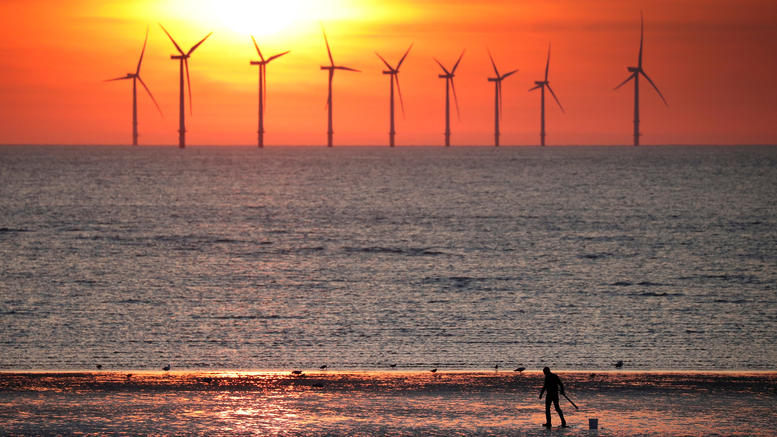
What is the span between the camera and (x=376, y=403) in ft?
103

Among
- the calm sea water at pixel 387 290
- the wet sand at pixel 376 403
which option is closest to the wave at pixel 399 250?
the calm sea water at pixel 387 290

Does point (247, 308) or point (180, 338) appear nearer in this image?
point (180, 338)

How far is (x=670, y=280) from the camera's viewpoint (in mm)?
77750

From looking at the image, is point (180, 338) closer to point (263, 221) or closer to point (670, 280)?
point (670, 280)

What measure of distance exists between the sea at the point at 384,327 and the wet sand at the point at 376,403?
0.41 feet

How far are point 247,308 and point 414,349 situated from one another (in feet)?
58.6

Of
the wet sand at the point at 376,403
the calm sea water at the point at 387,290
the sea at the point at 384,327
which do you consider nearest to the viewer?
the wet sand at the point at 376,403

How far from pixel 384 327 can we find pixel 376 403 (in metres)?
22.7

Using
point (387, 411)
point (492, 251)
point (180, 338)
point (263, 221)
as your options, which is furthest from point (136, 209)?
point (387, 411)

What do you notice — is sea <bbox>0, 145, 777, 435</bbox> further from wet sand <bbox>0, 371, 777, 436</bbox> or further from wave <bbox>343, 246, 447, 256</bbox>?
wave <bbox>343, 246, 447, 256</bbox>

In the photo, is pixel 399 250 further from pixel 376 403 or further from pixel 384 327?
pixel 376 403

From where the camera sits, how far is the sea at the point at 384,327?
30.1 m

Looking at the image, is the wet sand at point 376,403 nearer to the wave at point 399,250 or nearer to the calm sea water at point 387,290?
the calm sea water at point 387,290

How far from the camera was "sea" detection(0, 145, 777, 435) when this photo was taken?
1184 inches
